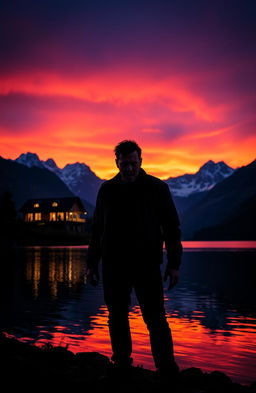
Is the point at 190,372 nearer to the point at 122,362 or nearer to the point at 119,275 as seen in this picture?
the point at 122,362

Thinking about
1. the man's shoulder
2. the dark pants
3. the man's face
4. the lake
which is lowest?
the lake

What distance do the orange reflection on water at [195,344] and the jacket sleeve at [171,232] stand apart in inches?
157

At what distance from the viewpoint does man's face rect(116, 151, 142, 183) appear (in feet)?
25.3

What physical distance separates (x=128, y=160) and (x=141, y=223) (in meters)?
1.07

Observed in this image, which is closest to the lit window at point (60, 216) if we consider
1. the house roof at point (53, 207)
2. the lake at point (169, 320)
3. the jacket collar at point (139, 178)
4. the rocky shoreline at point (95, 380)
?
the house roof at point (53, 207)

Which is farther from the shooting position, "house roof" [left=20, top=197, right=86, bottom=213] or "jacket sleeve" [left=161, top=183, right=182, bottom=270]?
"house roof" [left=20, top=197, right=86, bottom=213]

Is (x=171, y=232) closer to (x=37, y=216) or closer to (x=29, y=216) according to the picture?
(x=37, y=216)

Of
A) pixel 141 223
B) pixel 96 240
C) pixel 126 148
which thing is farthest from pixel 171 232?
pixel 126 148

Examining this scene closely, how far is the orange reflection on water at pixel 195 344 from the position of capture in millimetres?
11086

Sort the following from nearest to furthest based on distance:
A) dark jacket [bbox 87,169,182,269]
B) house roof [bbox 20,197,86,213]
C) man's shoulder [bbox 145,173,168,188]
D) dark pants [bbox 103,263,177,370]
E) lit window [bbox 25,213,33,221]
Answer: dark pants [bbox 103,263,177,370] < dark jacket [bbox 87,169,182,269] < man's shoulder [bbox 145,173,168,188] < house roof [bbox 20,197,86,213] < lit window [bbox 25,213,33,221]

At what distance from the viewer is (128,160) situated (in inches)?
303

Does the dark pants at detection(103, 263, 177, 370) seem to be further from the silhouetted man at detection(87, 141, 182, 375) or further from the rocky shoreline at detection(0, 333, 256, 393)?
the rocky shoreline at detection(0, 333, 256, 393)

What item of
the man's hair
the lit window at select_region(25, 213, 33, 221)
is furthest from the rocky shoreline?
the lit window at select_region(25, 213, 33, 221)

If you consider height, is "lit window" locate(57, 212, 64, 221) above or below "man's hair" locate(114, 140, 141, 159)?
above
